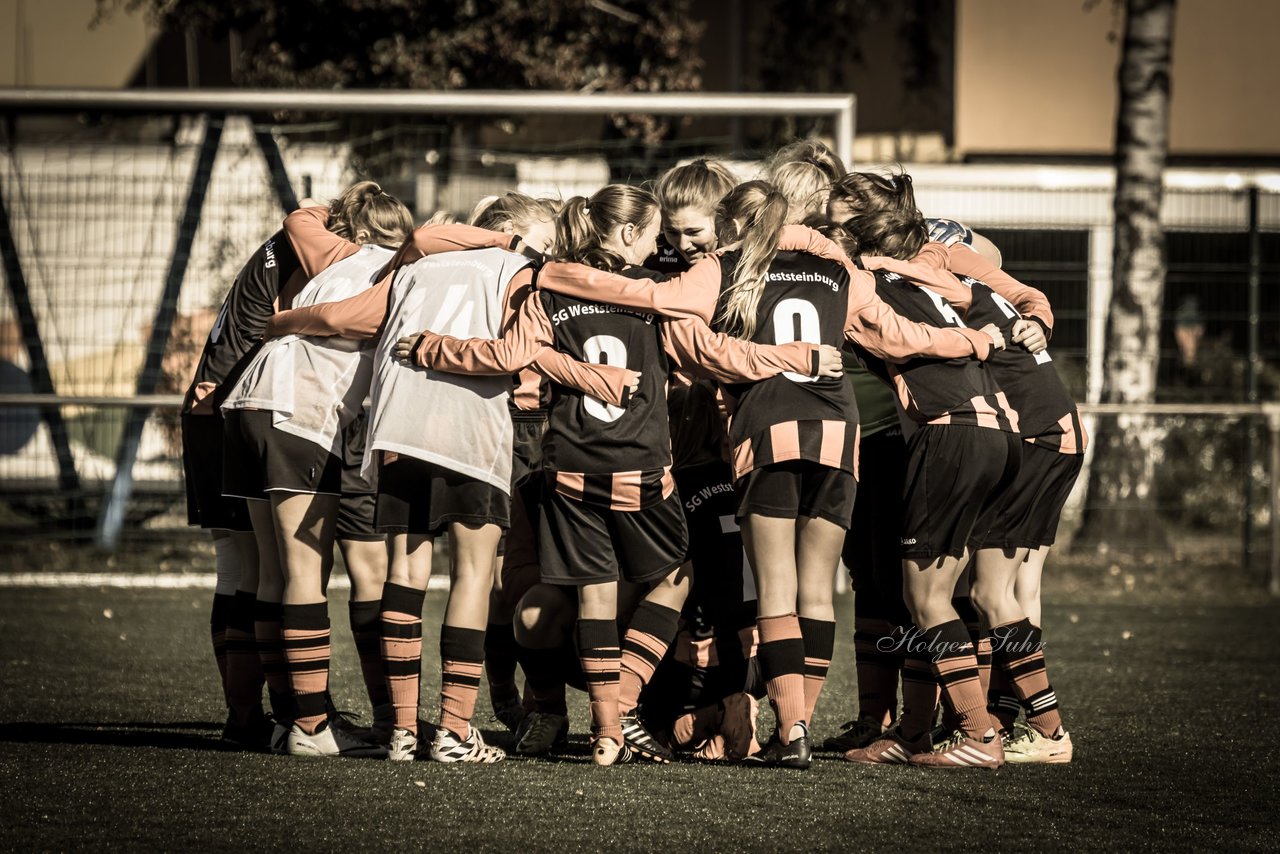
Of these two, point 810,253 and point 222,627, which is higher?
point 810,253

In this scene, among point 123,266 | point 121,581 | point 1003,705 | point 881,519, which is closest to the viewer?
point 881,519

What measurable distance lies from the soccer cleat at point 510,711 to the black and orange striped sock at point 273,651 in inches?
26.5

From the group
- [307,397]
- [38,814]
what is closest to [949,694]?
[307,397]

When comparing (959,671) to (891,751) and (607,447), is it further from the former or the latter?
(607,447)

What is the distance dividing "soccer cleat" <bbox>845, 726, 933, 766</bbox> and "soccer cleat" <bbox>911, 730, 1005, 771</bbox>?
0.07 meters

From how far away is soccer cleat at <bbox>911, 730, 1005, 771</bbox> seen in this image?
4.56 meters

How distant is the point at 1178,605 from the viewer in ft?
29.7

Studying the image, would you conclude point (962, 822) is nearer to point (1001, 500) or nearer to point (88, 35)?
point (1001, 500)

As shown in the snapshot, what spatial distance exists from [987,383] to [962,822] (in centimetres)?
144

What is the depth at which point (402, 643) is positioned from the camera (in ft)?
14.6

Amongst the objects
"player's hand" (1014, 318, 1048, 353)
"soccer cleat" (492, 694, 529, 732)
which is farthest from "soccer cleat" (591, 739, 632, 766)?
"player's hand" (1014, 318, 1048, 353)

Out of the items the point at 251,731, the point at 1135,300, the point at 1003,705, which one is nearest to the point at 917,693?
the point at 1003,705

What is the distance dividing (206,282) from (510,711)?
19.4 feet

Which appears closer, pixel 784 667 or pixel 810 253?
pixel 784 667
